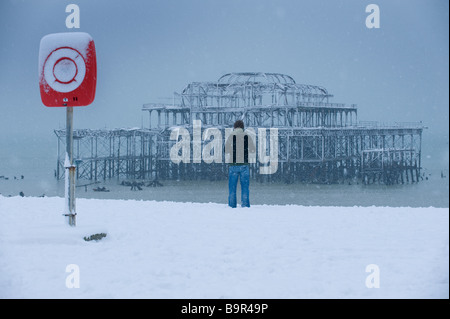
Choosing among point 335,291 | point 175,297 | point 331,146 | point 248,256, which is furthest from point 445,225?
point 331,146

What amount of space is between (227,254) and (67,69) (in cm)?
242

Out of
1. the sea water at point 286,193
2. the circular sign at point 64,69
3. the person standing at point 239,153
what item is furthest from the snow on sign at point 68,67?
the sea water at point 286,193

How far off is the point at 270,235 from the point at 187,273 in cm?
181

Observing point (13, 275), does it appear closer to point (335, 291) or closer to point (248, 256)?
point (248, 256)

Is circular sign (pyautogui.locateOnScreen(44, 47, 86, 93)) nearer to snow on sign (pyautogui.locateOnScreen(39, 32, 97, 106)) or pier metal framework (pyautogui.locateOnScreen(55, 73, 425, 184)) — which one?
snow on sign (pyautogui.locateOnScreen(39, 32, 97, 106))

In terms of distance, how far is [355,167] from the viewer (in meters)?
57.9

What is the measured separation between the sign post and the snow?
4.26 feet

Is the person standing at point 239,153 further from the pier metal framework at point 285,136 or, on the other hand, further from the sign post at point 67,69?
the pier metal framework at point 285,136

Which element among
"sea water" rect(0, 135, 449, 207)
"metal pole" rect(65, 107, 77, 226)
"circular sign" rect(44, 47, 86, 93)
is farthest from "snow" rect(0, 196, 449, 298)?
"sea water" rect(0, 135, 449, 207)

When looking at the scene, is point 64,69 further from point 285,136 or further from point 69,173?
point 285,136

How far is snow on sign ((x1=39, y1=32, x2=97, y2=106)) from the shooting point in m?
5.67

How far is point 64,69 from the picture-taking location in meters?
5.71

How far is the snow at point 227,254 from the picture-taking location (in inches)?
147

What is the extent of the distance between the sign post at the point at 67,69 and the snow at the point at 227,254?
1298 mm
